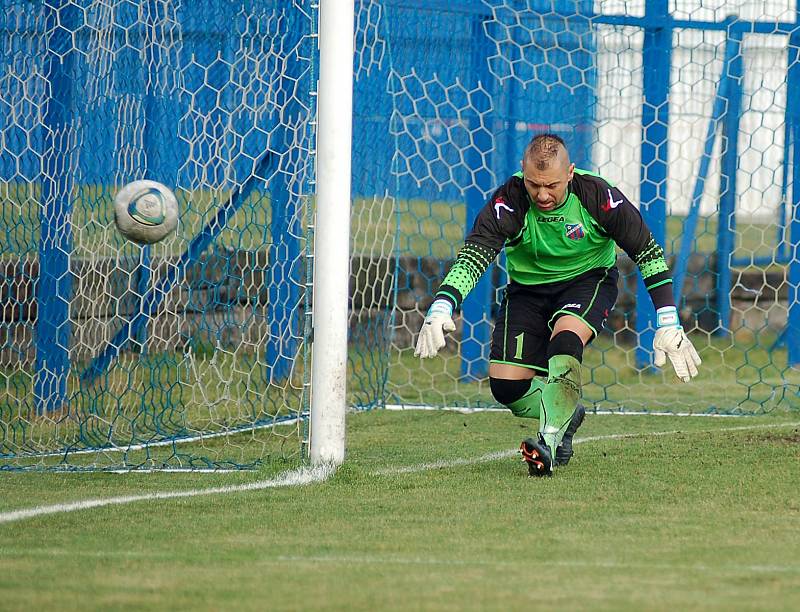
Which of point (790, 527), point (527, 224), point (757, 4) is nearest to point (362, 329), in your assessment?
point (527, 224)

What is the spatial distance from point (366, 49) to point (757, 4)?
315cm

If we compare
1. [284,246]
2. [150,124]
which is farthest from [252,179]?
[150,124]

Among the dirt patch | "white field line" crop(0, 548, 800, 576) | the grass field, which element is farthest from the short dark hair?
"white field line" crop(0, 548, 800, 576)

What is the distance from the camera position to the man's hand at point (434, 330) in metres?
5.57

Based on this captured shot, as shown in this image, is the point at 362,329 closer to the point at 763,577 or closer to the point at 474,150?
the point at 474,150

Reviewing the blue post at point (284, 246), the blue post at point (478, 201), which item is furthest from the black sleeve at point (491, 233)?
the blue post at point (478, 201)

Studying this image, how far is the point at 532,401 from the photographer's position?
6.36 metres

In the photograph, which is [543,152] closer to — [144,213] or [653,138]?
[144,213]

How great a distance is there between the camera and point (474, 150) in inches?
400

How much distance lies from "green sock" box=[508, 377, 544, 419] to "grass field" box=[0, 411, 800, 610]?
312mm

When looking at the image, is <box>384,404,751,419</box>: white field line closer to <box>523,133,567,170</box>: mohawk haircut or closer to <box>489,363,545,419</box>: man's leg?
<box>489,363,545,419</box>: man's leg

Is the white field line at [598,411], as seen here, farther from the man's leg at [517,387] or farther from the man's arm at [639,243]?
the man's arm at [639,243]

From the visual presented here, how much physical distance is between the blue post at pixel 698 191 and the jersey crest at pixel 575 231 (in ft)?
14.5

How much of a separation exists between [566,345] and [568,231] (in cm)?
54
